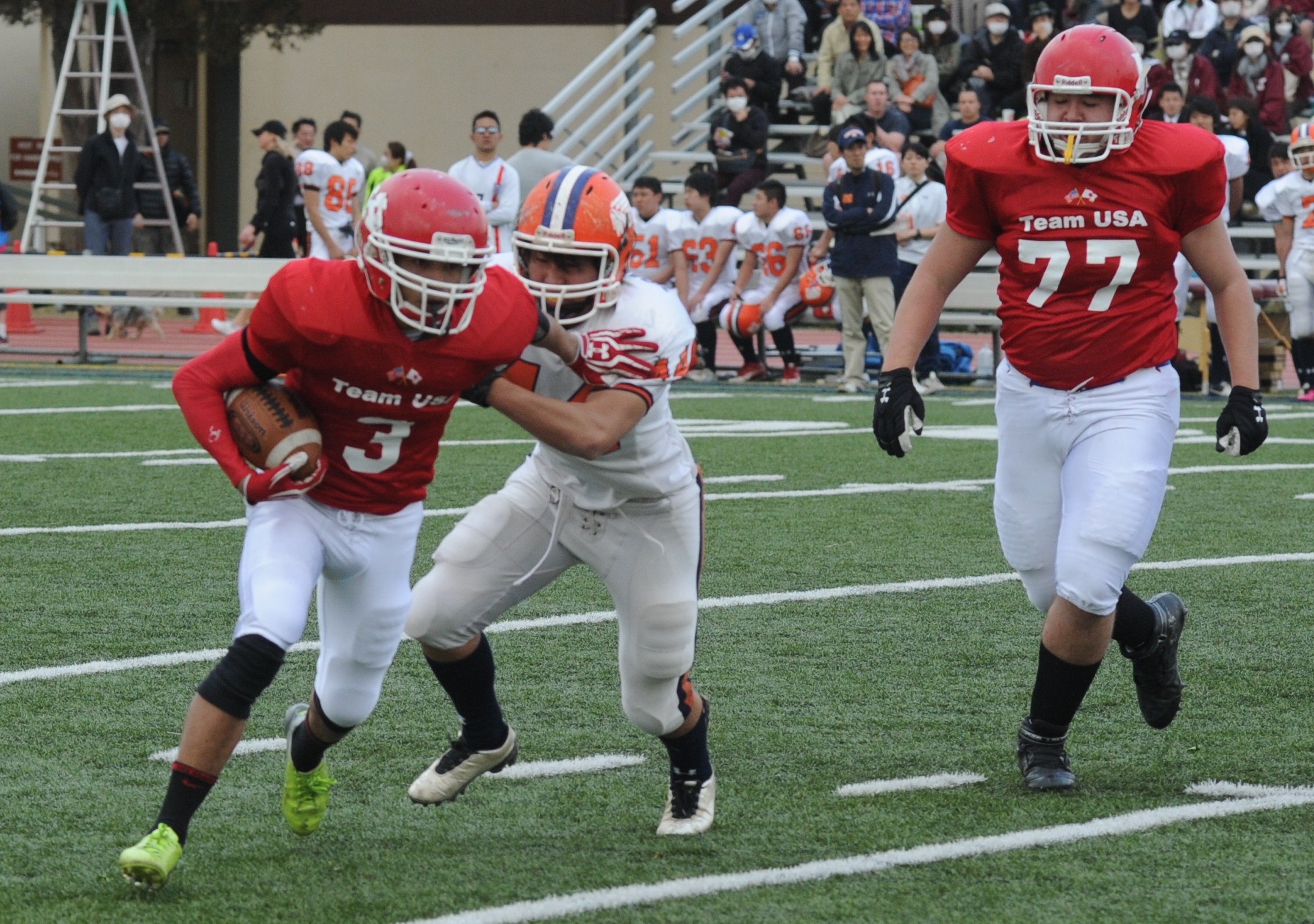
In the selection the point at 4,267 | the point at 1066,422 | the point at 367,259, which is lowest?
the point at 4,267

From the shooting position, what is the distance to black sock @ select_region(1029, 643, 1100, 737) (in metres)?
4.39

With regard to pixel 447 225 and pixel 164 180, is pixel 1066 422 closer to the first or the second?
pixel 447 225

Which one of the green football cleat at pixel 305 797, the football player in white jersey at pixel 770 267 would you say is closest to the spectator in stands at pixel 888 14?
the football player in white jersey at pixel 770 267

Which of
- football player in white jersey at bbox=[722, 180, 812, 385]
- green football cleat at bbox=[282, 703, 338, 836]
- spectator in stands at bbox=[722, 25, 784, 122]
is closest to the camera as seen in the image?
green football cleat at bbox=[282, 703, 338, 836]

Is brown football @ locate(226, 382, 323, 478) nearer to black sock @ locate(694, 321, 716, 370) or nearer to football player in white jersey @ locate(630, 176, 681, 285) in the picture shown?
football player in white jersey @ locate(630, 176, 681, 285)

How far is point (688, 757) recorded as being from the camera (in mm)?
4086

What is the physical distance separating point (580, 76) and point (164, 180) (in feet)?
12.9

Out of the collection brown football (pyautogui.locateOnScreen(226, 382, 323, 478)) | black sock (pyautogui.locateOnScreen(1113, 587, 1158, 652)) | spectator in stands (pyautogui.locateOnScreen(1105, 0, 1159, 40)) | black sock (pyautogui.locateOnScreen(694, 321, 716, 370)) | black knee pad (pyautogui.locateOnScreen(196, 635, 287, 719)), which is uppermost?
spectator in stands (pyautogui.locateOnScreen(1105, 0, 1159, 40))

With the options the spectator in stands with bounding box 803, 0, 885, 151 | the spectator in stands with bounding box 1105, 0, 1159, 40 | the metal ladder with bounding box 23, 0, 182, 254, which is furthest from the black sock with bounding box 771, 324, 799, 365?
the metal ladder with bounding box 23, 0, 182, 254

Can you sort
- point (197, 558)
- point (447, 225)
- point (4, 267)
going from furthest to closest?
point (4, 267), point (197, 558), point (447, 225)

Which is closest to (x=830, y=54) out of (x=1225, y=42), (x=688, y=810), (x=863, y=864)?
(x=1225, y=42)

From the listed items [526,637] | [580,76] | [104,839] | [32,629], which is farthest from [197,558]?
[580,76]

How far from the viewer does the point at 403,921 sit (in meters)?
3.39

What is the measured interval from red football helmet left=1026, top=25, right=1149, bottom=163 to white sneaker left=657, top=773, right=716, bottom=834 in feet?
5.15
